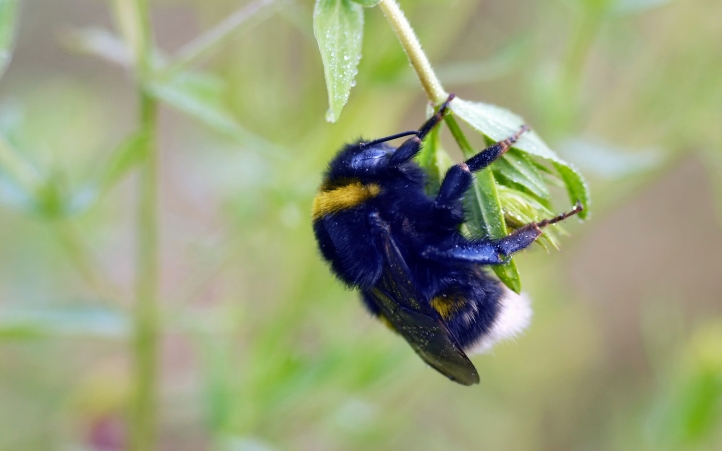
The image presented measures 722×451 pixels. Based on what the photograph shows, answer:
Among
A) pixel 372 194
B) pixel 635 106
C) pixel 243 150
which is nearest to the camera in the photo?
pixel 372 194

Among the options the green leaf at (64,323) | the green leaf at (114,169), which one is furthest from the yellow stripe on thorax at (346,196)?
the green leaf at (64,323)

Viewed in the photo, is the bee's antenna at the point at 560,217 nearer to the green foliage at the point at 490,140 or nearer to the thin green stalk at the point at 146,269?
the green foliage at the point at 490,140

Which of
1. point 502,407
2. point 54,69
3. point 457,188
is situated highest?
point 54,69

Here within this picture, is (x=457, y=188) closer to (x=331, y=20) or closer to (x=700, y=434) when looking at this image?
(x=331, y=20)

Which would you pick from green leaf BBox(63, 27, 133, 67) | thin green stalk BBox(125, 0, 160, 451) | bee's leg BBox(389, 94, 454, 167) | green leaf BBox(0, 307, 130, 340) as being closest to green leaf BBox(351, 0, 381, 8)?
bee's leg BBox(389, 94, 454, 167)

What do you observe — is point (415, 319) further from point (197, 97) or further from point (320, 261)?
point (320, 261)

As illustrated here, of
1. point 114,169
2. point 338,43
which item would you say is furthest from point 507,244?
point 114,169

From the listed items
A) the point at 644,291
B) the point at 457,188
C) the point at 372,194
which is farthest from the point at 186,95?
the point at 644,291
